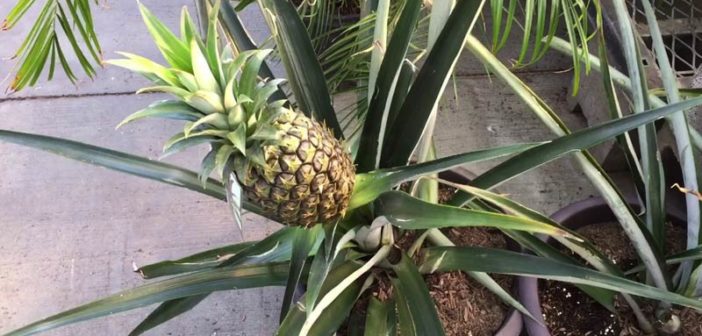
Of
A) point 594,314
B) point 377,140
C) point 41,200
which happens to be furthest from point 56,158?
point 594,314

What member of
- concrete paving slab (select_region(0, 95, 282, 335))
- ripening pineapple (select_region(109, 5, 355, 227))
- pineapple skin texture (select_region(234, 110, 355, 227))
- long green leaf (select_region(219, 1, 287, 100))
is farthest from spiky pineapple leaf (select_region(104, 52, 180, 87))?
concrete paving slab (select_region(0, 95, 282, 335))

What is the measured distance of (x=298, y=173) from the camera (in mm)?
582

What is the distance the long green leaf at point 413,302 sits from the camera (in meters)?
0.70

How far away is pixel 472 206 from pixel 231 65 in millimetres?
491

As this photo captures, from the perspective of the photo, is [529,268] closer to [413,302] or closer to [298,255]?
[413,302]

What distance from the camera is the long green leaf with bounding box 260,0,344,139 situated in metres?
0.69

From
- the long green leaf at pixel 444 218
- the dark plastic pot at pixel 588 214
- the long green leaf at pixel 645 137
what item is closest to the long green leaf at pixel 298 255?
the long green leaf at pixel 444 218

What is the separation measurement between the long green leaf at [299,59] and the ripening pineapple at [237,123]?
3.9 inches

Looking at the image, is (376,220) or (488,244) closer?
(376,220)

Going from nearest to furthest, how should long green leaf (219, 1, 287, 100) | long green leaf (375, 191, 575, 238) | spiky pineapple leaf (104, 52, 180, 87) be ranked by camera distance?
spiky pineapple leaf (104, 52, 180, 87) < long green leaf (375, 191, 575, 238) < long green leaf (219, 1, 287, 100)

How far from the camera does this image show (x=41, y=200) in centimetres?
140

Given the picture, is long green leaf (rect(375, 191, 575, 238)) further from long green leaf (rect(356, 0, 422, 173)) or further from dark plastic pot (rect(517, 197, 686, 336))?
dark plastic pot (rect(517, 197, 686, 336))

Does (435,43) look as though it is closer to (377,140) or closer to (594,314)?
(377,140)

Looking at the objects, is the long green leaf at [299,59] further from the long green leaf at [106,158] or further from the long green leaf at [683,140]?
the long green leaf at [683,140]
